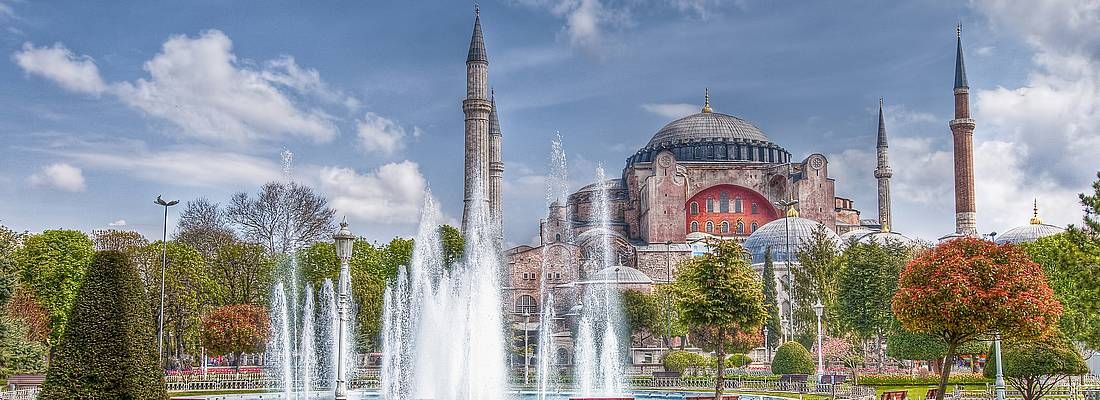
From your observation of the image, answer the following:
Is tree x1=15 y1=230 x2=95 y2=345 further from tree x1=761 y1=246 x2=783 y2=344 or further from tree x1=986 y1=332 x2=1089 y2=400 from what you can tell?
tree x1=986 y1=332 x2=1089 y2=400

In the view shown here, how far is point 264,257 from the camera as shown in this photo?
4138 centimetres

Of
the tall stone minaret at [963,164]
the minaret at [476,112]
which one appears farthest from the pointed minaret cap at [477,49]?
the tall stone minaret at [963,164]

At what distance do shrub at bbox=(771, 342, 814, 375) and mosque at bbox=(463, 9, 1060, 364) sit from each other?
1732cm

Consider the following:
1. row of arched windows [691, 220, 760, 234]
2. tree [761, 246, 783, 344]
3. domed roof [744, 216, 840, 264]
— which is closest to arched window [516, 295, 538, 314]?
domed roof [744, 216, 840, 264]

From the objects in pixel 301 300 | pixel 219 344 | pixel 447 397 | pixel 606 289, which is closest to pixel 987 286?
pixel 447 397

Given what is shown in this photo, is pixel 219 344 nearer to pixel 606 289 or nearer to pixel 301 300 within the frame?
pixel 301 300

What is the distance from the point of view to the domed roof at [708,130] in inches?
2928

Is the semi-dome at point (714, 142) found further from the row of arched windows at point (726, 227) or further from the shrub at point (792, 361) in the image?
the shrub at point (792, 361)

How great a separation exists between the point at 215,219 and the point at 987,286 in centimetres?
3986

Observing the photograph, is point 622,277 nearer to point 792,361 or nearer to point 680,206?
point 680,206

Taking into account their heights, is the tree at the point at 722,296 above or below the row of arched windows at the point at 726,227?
below

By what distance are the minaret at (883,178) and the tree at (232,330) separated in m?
47.7

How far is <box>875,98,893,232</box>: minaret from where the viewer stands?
7256 cm

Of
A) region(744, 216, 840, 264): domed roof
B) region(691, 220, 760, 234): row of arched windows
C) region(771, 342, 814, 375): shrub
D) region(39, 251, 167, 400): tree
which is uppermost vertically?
region(691, 220, 760, 234): row of arched windows
